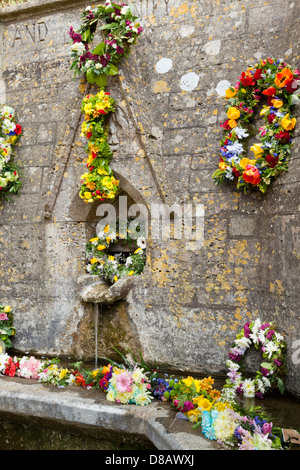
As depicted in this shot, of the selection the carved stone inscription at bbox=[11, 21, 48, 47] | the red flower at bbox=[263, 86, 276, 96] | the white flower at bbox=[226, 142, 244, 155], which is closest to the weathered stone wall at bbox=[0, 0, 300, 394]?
the carved stone inscription at bbox=[11, 21, 48, 47]

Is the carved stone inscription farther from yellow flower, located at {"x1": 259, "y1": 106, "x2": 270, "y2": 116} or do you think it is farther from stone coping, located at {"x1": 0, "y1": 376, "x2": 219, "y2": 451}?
stone coping, located at {"x1": 0, "y1": 376, "x2": 219, "y2": 451}

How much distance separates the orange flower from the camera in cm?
310

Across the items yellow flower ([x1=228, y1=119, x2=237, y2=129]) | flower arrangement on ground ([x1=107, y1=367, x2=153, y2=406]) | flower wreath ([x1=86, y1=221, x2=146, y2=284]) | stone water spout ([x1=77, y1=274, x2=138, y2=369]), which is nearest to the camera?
flower arrangement on ground ([x1=107, y1=367, x2=153, y2=406])

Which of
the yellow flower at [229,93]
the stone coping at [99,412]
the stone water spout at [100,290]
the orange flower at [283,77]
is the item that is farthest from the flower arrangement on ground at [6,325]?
the orange flower at [283,77]

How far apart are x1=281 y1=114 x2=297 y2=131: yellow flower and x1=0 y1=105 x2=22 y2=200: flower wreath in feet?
8.88

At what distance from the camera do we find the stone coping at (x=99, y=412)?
2.49m

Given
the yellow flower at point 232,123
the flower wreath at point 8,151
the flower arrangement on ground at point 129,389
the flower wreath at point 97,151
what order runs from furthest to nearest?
the flower wreath at point 8,151
the flower wreath at point 97,151
the yellow flower at point 232,123
the flower arrangement on ground at point 129,389

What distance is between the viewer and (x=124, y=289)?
12.2 feet

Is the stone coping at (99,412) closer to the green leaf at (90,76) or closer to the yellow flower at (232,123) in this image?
the yellow flower at (232,123)

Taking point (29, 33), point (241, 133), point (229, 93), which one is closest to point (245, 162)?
point (241, 133)

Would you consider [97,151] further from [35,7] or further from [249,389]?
[249,389]

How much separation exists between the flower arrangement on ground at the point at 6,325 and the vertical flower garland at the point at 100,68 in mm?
1479
